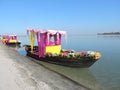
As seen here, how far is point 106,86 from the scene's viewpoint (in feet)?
40.8

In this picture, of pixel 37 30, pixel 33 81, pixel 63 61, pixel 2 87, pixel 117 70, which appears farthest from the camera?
pixel 37 30

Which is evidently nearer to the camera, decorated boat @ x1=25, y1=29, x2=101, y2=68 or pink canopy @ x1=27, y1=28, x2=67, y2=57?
decorated boat @ x1=25, y1=29, x2=101, y2=68

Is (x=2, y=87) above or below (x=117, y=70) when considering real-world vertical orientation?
above

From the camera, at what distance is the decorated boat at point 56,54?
17344mm

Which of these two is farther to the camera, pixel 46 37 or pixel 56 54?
pixel 46 37

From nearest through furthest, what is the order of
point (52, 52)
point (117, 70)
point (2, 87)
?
1. point (2, 87)
2. point (117, 70)
3. point (52, 52)

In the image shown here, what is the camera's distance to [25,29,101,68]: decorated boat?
56.9ft

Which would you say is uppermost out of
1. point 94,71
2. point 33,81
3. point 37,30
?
point 37,30

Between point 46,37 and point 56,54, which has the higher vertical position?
point 46,37

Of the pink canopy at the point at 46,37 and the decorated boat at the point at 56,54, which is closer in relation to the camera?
the decorated boat at the point at 56,54

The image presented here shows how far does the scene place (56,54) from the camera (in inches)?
764

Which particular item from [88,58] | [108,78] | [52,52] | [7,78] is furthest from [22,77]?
[52,52]

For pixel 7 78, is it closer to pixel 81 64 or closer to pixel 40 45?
pixel 81 64

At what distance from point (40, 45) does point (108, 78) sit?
882cm
